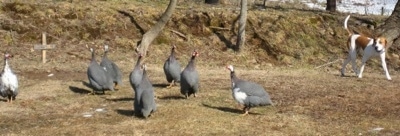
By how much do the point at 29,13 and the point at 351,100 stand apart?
1438cm

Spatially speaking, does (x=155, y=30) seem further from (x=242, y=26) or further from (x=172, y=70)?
(x=172, y=70)

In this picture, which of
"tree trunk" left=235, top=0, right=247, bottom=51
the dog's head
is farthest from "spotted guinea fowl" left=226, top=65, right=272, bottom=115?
"tree trunk" left=235, top=0, right=247, bottom=51

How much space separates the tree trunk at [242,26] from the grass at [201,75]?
0.36m

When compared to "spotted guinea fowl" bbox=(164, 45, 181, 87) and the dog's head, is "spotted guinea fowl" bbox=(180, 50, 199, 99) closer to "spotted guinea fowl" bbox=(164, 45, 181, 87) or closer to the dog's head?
"spotted guinea fowl" bbox=(164, 45, 181, 87)

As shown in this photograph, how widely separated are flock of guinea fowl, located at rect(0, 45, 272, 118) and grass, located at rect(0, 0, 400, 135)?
26 cm

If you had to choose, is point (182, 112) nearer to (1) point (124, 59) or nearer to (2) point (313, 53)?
(1) point (124, 59)

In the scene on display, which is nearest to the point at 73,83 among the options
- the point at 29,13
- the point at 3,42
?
the point at 3,42

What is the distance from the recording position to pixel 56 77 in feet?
55.5

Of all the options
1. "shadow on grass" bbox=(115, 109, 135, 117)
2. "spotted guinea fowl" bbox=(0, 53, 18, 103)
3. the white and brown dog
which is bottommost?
"shadow on grass" bbox=(115, 109, 135, 117)

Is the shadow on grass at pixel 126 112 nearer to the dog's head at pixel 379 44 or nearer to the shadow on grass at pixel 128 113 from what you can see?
the shadow on grass at pixel 128 113

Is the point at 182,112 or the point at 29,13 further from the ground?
the point at 29,13

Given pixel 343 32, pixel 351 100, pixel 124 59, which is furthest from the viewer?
pixel 343 32

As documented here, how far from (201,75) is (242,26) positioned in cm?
529

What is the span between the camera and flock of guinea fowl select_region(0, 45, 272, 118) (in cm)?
1112
